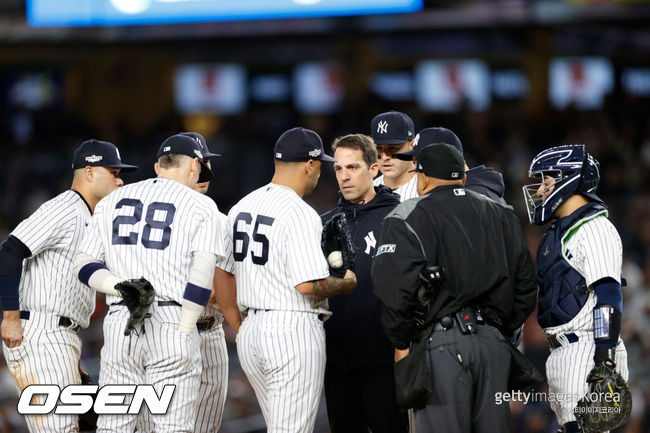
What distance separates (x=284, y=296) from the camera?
472 cm

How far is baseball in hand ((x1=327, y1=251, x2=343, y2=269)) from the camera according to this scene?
184 inches

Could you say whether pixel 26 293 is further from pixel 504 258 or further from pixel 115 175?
pixel 504 258

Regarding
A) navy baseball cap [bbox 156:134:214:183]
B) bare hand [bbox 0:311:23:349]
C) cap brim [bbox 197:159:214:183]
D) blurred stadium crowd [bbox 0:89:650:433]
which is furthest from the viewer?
blurred stadium crowd [bbox 0:89:650:433]

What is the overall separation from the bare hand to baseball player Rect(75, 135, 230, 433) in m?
0.64

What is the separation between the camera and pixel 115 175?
5504mm

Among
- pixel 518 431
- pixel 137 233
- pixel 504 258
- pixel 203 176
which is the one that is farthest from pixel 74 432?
pixel 518 431

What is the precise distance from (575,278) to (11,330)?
121 inches

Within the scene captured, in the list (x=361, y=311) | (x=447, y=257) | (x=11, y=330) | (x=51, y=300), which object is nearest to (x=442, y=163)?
(x=447, y=257)

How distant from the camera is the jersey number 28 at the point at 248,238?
4.73 metres

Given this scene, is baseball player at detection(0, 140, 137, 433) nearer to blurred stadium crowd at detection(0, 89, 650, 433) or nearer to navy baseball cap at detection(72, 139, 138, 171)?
navy baseball cap at detection(72, 139, 138, 171)

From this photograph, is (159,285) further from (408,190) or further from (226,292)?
(408,190)

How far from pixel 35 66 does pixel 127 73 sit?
2118 millimetres

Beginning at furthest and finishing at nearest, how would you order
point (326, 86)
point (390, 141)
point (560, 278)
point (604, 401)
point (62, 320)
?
point (326, 86)
point (390, 141)
point (62, 320)
point (560, 278)
point (604, 401)

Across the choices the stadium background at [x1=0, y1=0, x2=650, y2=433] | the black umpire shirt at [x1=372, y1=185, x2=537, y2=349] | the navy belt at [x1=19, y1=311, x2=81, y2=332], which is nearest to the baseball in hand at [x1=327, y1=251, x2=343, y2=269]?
the black umpire shirt at [x1=372, y1=185, x2=537, y2=349]
